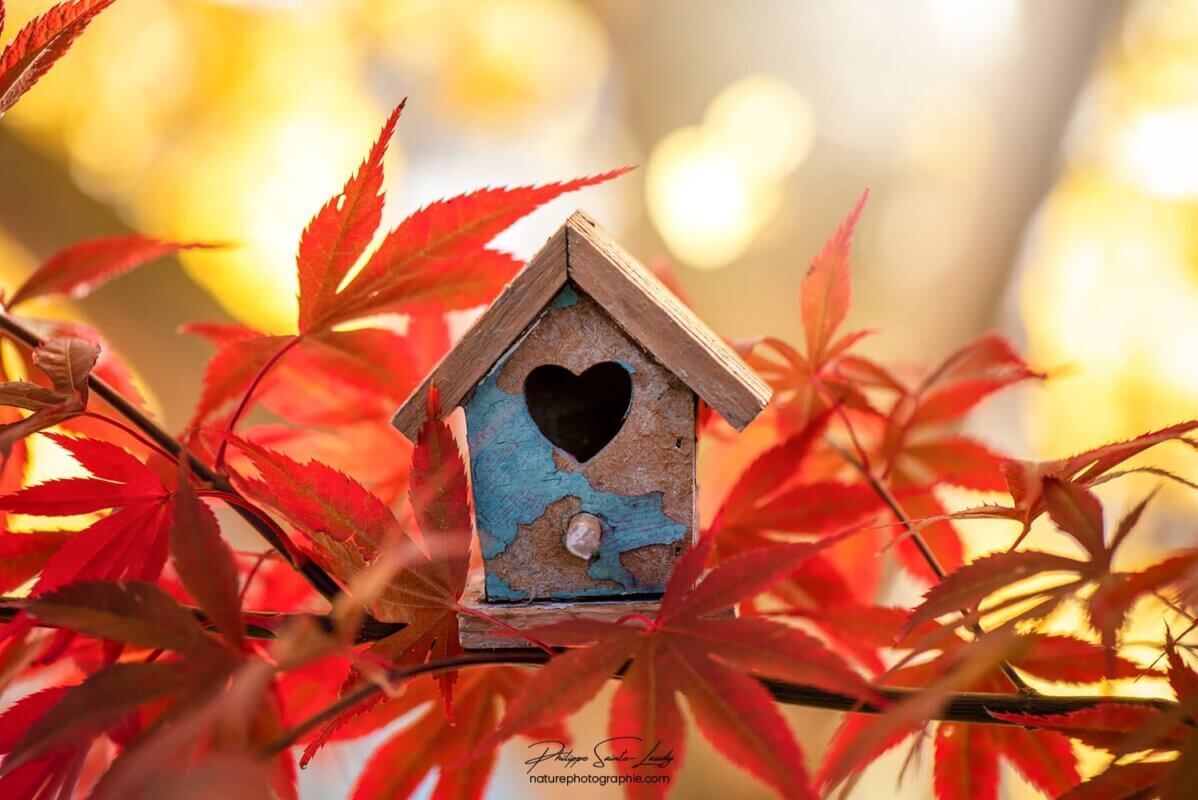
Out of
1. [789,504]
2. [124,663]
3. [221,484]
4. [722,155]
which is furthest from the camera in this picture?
Result: [722,155]

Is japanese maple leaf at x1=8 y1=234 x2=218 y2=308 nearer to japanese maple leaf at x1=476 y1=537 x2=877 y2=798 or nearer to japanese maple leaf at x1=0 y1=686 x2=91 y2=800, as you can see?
japanese maple leaf at x1=0 y1=686 x2=91 y2=800

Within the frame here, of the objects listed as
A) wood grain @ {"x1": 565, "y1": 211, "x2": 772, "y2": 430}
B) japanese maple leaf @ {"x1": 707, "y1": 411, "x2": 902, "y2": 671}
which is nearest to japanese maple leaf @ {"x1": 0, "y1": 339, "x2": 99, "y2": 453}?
wood grain @ {"x1": 565, "y1": 211, "x2": 772, "y2": 430}

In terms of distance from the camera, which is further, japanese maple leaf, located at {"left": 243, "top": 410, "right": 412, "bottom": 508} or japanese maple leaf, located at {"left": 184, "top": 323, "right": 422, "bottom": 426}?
japanese maple leaf, located at {"left": 243, "top": 410, "right": 412, "bottom": 508}

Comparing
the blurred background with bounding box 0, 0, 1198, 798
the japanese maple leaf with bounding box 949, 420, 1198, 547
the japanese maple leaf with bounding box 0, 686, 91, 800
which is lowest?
the japanese maple leaf with bounding box 0, 686, 91, 800

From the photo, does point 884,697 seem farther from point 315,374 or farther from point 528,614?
point 315,374

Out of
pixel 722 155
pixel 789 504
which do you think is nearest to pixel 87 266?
pixel 789 504

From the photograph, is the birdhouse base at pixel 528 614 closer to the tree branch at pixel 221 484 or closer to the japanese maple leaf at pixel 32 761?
the tree branch at pixel 221 484

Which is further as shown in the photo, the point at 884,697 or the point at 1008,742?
the point at 1008,742

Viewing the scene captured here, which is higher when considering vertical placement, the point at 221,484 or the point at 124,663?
the point at 221,484
